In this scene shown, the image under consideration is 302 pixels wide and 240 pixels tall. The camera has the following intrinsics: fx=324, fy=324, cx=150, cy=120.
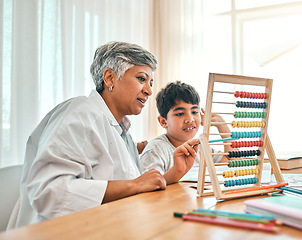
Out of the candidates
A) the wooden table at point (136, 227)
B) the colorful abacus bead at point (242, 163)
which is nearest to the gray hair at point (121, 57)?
the colorful abacus bead at point (242, 163)

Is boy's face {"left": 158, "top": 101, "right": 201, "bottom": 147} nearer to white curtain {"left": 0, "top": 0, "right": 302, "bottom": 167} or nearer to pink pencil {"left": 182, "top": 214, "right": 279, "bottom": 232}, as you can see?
white curtain {"left": 0, "top": 0, "right": 302, "bottom": 167}

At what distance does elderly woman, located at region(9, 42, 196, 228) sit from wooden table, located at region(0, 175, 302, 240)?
0.22 metres

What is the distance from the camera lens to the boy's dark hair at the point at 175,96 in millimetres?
2195

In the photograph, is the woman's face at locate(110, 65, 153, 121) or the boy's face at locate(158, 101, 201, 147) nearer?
the woman's face at locate(110, 65, 153, 121)

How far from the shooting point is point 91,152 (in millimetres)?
1265

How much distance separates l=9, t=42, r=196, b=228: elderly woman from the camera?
1.11 meters

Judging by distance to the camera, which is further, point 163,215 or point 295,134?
point 295,134

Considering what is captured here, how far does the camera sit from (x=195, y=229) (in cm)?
71

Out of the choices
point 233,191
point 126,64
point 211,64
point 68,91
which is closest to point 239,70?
point 211,64

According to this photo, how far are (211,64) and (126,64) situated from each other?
9.02 ft

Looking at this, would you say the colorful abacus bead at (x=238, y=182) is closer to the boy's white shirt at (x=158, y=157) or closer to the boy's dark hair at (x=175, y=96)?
the boy's white shirt at (x=158, y=157)

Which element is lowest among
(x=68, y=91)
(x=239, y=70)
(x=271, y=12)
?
(x=68, y=91)

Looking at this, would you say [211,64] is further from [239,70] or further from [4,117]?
[4,117]

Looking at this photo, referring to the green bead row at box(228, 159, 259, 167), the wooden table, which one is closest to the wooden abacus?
the green bead row at box(228, 159, 259, 167)
